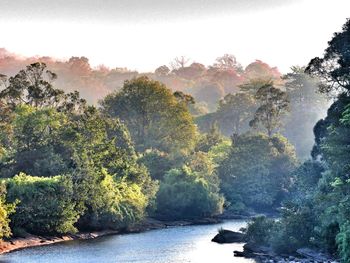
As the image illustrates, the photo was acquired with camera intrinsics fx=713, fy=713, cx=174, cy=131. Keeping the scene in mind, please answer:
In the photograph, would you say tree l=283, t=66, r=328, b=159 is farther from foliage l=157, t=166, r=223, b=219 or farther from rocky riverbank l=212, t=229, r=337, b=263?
rocky riverbank l=212, t=229, r=337, b=263

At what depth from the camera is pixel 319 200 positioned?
4759 cm

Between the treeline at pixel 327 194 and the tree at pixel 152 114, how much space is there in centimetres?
4205

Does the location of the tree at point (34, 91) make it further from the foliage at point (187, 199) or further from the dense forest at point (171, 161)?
the foliage at point (187, 199)

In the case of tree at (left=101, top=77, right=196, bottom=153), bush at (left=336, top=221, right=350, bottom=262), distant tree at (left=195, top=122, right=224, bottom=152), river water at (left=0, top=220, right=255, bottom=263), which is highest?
tree at (left=101, top=77, right=196, bottom=153)

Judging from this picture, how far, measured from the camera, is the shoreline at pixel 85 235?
2346 inches

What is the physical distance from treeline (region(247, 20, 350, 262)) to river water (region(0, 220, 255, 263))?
3.95 metres

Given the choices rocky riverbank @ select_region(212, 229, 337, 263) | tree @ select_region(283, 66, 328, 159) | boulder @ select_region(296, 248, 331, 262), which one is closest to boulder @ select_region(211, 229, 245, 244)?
rocky riverbank @ select_region(212, 229, 337, 263)

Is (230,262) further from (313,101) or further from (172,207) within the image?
(313,101)

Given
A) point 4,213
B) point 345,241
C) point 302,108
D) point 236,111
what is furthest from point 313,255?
point 302,108

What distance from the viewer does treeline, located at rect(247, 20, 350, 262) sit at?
141 ft

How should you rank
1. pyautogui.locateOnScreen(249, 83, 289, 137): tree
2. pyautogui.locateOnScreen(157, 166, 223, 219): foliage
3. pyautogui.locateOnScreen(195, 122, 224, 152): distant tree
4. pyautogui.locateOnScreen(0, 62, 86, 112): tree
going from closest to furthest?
1. pyautogui.locateOnScreen(157, 166, 223, 219): foliage
2. pyautogui.locateOnScreen(0, 62, 86, 112): tree
3. pyautogui.locateOnScreen(249, 83, 289, 137): tree
4. pyautogui.locateOnScreen(195, 122, 224, 152): distant tree

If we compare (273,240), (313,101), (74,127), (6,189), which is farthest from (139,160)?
(313,101)

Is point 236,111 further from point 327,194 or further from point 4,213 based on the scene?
point 327,194

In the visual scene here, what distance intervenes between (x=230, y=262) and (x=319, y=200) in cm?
726
